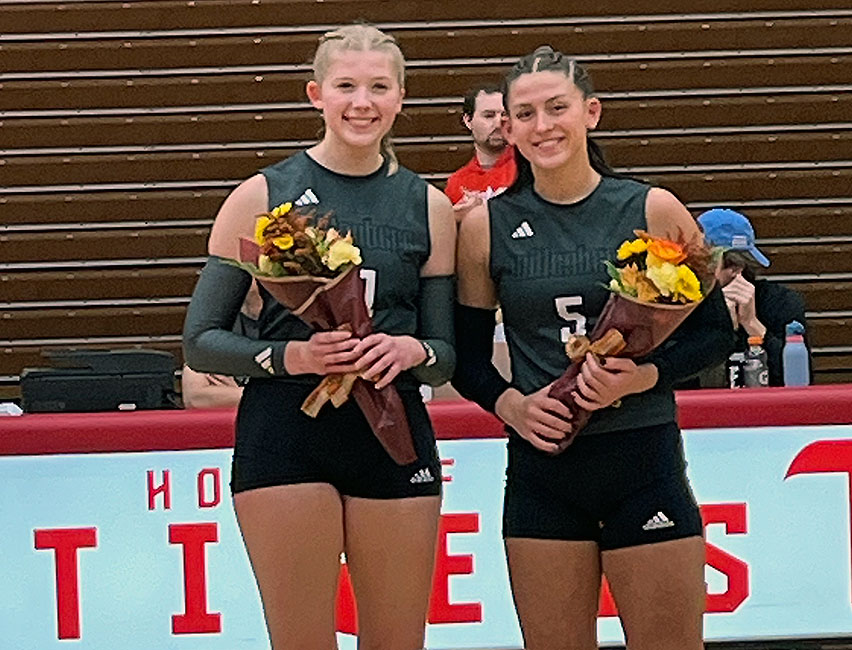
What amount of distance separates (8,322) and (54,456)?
3.27 meters

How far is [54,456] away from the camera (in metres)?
5.41

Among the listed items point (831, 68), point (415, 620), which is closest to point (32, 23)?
point (831, 68)

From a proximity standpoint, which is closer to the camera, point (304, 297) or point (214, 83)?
point (304, 297)

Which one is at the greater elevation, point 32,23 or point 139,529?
point 32,23

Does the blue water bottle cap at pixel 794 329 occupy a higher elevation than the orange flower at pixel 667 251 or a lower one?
lower

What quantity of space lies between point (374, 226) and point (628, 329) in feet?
2.03

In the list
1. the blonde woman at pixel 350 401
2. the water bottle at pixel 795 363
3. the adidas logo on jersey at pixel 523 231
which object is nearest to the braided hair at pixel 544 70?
the adidas logo on jersey at pixel 523 231

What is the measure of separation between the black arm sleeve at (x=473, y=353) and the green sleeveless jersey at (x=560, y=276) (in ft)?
0.23

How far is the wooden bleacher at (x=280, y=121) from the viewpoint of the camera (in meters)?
8.51

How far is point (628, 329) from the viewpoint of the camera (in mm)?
3504

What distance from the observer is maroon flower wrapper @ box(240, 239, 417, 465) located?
3412 millimetres

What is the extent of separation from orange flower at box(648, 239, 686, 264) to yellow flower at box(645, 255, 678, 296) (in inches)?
0.8

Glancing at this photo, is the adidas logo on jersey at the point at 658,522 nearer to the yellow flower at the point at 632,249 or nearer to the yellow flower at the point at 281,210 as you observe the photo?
the yellow flower at the point at 632,249

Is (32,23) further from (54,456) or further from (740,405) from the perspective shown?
(740,405)
